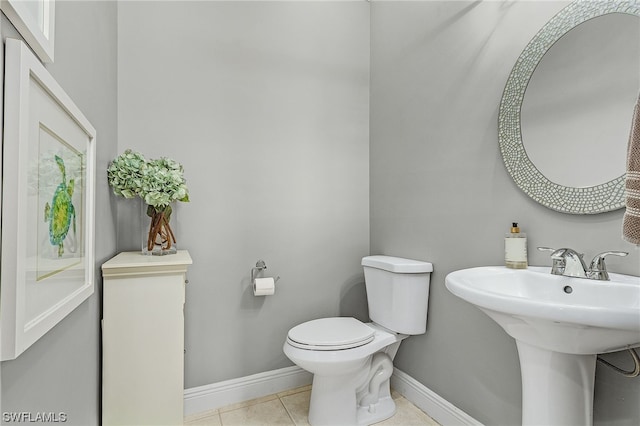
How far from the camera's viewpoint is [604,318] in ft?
2.56

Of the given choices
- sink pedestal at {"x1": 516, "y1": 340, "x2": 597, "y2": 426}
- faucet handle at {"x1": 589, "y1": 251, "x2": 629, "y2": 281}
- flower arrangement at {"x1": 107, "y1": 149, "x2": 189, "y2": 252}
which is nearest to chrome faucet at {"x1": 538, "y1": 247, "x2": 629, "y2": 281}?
faucet handle at {"x1": 589, "y1": 251, "x2": 629, "y2": 281}

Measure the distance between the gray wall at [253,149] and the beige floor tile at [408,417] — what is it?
2.02 ft

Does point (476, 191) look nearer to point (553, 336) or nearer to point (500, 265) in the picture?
point (500, 265)

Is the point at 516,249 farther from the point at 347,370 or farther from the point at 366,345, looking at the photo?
the point at 347,370

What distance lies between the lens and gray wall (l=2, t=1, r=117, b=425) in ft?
2.23

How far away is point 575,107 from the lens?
4.10ft

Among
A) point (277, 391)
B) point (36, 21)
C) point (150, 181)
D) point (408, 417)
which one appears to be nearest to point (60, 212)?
point (36, 21)

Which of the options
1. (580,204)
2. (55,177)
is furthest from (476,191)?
(55,177)

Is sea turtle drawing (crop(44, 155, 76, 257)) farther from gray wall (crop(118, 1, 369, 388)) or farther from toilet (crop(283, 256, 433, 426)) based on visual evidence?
toilet (crop(283, 256, 433, 426))

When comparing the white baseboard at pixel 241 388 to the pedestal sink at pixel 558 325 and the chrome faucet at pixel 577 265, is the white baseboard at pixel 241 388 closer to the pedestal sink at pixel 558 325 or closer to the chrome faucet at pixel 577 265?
the pedestal sink at pixel 558 325

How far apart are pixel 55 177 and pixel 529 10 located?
1721 mm

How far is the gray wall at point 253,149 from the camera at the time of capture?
6.08ft

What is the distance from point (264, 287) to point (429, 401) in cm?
107

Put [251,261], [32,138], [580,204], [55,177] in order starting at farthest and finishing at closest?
[251,261] → [580,204] → [55,177] → [32,138]
